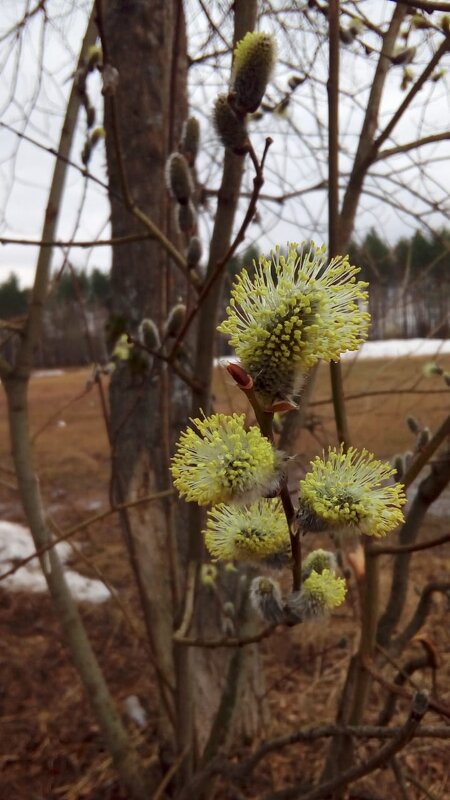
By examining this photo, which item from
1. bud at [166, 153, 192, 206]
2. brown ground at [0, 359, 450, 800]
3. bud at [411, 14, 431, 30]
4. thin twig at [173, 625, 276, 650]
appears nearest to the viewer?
thin twig at [173, 625, 276, 650]

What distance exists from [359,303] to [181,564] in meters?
2.08

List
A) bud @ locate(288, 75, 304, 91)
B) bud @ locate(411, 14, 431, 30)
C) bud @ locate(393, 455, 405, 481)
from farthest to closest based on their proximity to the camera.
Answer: bud @ locate(288, 75, 304, 91) → bud @ locate(411, 14, 431, 30) → bud @ locate(393, 455, 405, 481)

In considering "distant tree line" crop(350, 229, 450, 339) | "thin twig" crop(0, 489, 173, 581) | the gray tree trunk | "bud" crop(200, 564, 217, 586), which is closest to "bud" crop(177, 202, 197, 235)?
"thin twig" crop(0, 489, 173, 581)

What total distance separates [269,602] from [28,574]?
3.85 metres

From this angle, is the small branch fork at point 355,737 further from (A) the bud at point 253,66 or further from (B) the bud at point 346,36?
(B) the bud at point 346,36

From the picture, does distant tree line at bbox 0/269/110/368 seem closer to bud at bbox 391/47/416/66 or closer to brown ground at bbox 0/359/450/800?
bud at bbox 391/47/416/66

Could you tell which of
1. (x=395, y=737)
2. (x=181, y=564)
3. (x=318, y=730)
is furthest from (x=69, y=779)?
(x=395, y=737)

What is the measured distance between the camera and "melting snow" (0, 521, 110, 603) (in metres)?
4.16

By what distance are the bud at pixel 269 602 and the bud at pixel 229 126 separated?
0.67 meters

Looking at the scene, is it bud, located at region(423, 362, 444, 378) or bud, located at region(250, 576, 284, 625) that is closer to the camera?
bud, located at region(250, 576, 284, 625)

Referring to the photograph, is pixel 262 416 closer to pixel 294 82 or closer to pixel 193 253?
pixel 193 253

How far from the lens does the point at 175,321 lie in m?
1.41

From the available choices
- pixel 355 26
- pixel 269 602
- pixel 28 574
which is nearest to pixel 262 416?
pixel 269 602

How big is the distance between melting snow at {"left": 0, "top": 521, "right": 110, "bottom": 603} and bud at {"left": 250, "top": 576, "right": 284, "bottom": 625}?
3017 millimetres
